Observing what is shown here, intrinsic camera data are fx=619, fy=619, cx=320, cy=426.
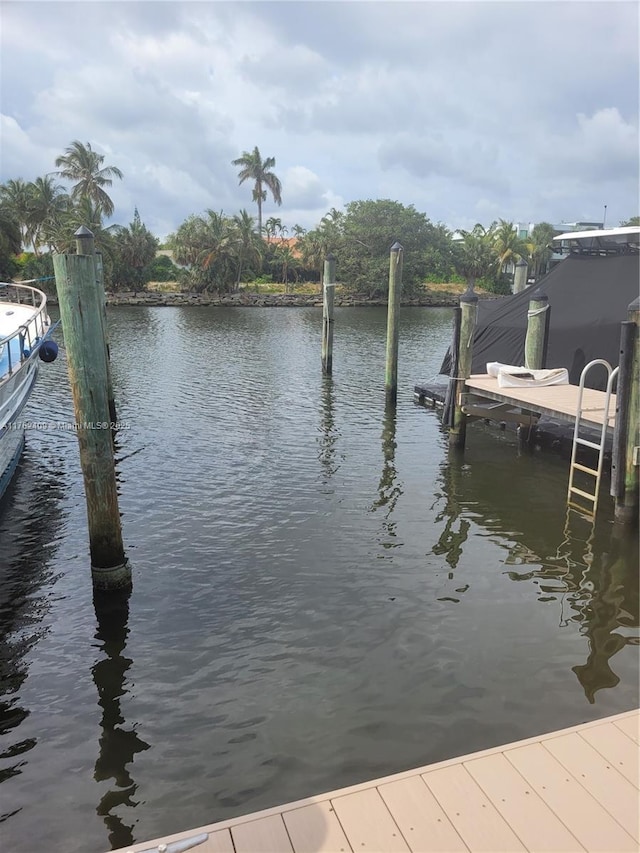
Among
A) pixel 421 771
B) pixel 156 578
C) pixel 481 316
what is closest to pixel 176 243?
pixel 481 316

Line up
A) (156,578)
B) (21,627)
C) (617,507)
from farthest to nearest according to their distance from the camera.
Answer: (617,507) < (156,578) < (21,627)

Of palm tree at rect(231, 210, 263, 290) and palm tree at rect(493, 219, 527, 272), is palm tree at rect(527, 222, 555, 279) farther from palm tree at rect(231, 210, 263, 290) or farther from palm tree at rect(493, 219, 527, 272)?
palm tree at rect(231, 210, 263, 290)

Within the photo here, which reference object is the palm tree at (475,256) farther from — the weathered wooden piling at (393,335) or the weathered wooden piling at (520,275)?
the weathered wooden piling at (393,335)

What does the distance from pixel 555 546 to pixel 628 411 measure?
2103mm

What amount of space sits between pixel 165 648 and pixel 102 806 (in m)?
1.88

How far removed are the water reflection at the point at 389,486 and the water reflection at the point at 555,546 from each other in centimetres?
71

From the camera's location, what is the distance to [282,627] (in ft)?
21.8

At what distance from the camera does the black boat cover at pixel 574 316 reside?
13.5 m

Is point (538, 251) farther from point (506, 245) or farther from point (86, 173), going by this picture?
point (86, 173)

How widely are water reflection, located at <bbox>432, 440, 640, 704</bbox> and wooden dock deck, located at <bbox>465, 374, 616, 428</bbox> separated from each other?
145 cm

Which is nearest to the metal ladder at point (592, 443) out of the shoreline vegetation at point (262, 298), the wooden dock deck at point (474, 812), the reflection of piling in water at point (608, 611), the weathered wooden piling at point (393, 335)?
the reflection of piling in water at point (608, 611)

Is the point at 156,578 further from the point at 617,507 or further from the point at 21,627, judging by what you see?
the point at 617,507

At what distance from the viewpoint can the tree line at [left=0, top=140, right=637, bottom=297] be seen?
51.0m

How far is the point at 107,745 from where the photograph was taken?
510cm
